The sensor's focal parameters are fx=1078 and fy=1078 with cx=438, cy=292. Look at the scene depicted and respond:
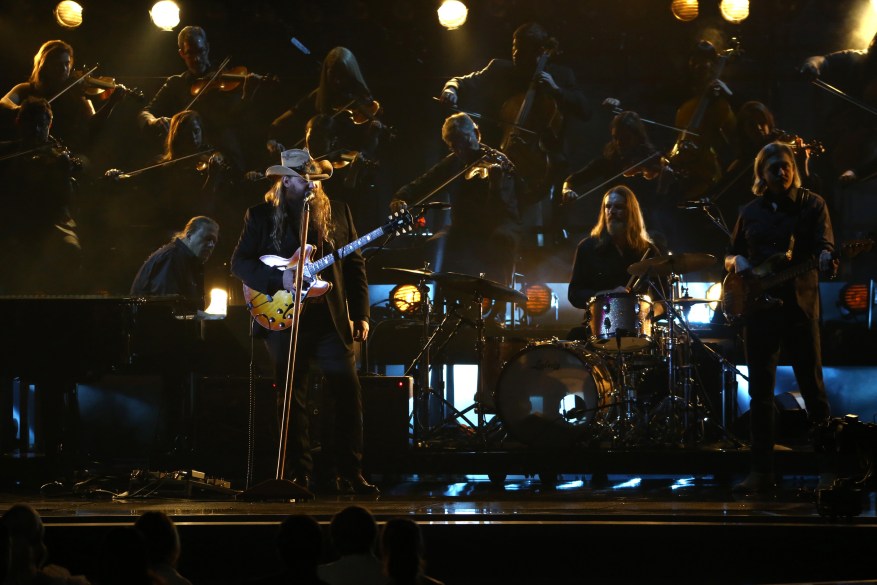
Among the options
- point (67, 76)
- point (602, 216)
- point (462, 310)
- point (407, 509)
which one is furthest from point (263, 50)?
point (407, 509)

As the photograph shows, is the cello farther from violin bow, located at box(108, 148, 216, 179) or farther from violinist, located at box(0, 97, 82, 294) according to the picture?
violinist, located at box(0, 97, 82, 294)

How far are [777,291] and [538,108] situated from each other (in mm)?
5484

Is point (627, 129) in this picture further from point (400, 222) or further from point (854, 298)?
point (400, 222)

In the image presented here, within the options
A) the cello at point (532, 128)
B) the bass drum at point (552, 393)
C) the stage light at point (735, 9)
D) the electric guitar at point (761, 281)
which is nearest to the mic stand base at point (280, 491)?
the bass drum at point (552, 393)

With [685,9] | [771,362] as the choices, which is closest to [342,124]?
[685,9]

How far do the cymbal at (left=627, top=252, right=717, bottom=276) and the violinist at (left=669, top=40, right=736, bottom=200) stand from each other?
3.71m

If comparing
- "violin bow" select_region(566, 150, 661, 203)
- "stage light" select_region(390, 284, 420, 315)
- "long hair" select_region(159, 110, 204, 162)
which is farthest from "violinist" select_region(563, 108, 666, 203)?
"long hair" select_region(159, 110, 204, 162)

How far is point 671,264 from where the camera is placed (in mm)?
7113

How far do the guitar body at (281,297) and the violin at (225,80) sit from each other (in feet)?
18.3

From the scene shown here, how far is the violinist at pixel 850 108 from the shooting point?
1062 cm

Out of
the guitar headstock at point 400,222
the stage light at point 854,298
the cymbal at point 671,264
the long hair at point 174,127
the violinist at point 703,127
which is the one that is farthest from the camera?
the long hair at point 174,127

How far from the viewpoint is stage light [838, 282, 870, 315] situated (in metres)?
9.98

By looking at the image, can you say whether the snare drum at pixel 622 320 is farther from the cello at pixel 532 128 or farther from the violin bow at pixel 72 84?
the violin bow at pixel 72 84

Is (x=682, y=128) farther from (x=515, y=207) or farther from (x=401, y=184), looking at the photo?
(x=401, y=184)
